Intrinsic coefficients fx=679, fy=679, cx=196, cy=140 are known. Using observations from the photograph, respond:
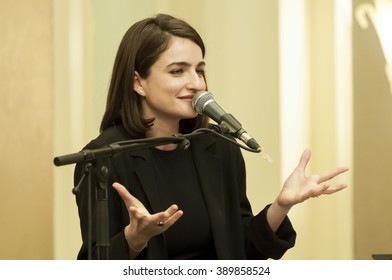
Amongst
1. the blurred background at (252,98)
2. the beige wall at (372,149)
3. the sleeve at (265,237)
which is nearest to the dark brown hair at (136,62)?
the sleeve at (265,237)

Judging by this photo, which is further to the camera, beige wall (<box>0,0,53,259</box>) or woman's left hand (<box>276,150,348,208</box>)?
beige wall (<box>0,0,53,259</box>)

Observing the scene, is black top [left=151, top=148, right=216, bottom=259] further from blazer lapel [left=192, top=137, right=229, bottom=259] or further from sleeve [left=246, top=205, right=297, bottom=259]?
sleeve [left=246, top=205, right=297, bottom=259]

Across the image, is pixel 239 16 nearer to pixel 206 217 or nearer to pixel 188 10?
pixel 188 10

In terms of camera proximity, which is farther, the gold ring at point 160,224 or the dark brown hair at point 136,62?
the dark brown hair at point 136,62

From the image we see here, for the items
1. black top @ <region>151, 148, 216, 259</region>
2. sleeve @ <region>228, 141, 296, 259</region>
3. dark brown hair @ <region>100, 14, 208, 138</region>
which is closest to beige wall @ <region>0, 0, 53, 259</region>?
dark brown hair @ <region>100, 14, 208, 138</region>

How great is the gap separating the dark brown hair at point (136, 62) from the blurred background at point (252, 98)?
753 mm

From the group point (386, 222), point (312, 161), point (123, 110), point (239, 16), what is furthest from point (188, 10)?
point (386, 222)

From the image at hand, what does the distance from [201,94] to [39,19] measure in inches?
47.9

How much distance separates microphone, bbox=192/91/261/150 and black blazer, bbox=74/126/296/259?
0.90 feet

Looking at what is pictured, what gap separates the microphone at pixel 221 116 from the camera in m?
1.55

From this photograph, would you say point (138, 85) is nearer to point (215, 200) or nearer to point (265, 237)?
point (215, 200)

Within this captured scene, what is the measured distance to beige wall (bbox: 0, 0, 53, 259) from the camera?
2711 millimetres

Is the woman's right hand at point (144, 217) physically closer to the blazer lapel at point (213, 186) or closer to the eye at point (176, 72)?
the blazer lapel at point (213, 186)

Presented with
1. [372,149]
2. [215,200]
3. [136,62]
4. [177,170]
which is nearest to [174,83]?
[136,62]
